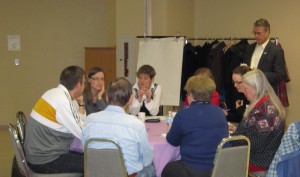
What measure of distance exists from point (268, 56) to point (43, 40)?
4364 mm

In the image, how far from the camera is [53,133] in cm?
310

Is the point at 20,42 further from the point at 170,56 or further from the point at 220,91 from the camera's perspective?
the point at 220,91

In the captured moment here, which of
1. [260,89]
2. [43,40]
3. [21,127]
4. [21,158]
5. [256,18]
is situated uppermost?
[256,18]

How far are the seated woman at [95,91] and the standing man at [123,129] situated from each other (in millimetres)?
1157

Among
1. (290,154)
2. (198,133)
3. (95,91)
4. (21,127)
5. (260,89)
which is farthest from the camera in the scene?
(95,91)

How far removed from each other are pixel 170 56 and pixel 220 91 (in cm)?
85

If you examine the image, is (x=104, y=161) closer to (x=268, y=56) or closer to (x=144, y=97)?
(x=144, y=97)

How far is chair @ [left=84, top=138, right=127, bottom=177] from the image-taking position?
2.66 m

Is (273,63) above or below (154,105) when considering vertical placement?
above

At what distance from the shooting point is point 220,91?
584 centimetres

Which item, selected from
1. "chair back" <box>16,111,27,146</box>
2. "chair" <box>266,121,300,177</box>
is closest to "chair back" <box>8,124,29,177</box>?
"chair back" <box>16,111,27,146</box>

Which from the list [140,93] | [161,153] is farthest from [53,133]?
[140,93]

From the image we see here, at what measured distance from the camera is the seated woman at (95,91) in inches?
157

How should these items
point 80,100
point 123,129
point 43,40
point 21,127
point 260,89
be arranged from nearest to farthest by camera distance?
point 123,129, point 260,89, point 21,127, point 80,100, point 43,40
